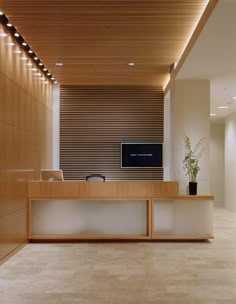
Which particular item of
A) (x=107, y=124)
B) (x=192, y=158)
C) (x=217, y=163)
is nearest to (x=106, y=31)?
(x=192, y=158)

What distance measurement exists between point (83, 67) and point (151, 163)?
3.49m

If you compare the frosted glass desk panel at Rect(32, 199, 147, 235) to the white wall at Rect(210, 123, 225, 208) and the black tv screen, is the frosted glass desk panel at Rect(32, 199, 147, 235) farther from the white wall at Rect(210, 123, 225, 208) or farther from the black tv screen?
the white wall at Rect(210, 123, 225, 208)

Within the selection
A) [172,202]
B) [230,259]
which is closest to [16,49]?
[172,202]

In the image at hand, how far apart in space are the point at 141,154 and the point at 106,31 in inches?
211

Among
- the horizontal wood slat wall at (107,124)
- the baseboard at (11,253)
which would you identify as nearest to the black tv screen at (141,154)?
the horizontal wood slat wall at (107,124)

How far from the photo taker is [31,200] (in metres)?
8.93

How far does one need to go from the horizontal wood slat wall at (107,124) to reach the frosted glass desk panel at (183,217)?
3.35m

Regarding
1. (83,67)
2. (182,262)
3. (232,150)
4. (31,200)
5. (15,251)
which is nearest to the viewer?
(182,262)

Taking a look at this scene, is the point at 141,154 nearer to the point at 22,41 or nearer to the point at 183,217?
the point at 183,217

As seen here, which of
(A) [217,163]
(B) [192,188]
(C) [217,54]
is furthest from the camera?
(A) [217,163]

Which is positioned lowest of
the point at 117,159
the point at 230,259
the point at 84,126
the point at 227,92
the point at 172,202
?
the point at 230,259

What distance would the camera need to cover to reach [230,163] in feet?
52.4

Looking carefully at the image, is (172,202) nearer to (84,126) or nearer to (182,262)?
(182,262)

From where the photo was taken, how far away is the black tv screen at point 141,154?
12.4 m
